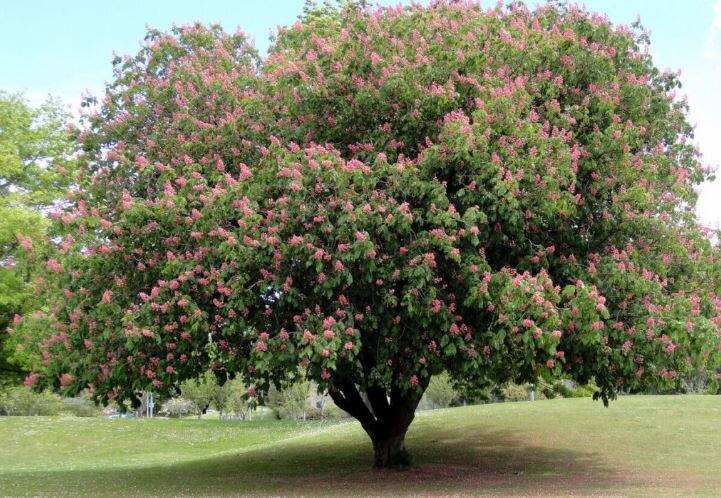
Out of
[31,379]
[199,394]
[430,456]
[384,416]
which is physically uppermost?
[199,394]

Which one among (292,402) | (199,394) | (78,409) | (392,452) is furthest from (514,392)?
(78,409)

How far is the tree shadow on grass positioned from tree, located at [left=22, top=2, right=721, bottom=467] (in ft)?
10.5

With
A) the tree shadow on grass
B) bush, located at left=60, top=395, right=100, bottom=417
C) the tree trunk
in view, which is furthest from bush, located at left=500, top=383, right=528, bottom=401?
bush, located at left=60, top=395, right=100, bottom=417

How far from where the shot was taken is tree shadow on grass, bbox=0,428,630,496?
17.9m

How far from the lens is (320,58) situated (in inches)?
609

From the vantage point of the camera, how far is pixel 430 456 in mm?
24969

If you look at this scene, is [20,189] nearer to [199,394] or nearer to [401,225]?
[401,225]

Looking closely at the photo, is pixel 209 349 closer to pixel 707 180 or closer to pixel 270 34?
pixel 270 34

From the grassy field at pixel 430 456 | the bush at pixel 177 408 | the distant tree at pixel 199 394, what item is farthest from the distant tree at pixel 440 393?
the bush at pixel 177 408

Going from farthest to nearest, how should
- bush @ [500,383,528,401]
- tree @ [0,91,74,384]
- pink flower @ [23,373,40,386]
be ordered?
bush @ [500,383,528,401]
tree @ [0,91,74,384]
pink flower @ [23,373,40,386]

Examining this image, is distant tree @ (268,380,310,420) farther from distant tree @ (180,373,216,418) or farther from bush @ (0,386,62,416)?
bush @ (0,386,62,416)

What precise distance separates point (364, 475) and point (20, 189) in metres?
20.8

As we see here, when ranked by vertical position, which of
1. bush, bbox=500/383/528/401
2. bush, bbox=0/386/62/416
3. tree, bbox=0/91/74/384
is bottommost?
bush, bbox=500/383/528/401

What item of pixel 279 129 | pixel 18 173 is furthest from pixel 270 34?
pixel 18 173
